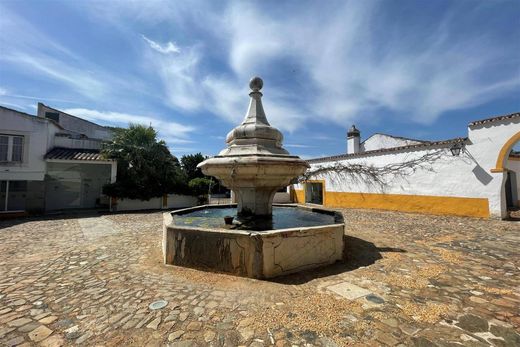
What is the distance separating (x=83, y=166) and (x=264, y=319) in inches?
712

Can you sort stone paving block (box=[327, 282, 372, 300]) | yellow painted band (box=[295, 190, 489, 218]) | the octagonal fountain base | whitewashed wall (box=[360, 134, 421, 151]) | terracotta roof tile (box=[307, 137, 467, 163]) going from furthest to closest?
whitewashed wall (box=[360, 134, 421, 151])
terracotta roof tile (box=[307, 137, 467, 163])
yellow painted band (box=[295, 190, 489, 218])
the octagonal fountain base
stone paving block (box=[327, 282, 372, 300])

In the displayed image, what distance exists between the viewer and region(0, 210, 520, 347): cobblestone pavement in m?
2.22

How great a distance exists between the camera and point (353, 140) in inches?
768

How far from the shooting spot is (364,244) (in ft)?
18.8

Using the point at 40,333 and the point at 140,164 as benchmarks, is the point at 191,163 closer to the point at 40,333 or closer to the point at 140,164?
the point at 140,164

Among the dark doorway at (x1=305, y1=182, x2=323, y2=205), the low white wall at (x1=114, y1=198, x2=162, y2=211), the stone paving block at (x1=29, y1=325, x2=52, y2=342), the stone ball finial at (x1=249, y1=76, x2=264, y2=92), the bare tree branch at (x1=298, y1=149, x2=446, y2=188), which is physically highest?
the stone ball finial at (x1=249, y1=76, x2=264, y2=92)

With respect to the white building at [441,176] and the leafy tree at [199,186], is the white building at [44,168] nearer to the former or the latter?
the leafy tree at [199,186]

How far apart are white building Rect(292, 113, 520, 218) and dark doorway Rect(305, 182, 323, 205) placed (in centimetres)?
131

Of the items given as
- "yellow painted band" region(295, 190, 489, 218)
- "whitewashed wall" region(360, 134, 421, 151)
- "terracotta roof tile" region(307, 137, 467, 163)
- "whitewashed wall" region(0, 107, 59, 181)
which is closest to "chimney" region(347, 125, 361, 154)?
"whitewashed wall" region(360, 134, 421, 151)

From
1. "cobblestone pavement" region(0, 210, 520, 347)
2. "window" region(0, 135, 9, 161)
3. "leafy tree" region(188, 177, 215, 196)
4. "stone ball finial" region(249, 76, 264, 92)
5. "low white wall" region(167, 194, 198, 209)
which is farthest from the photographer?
"leafy tree" region(188, 177, 215, 196)

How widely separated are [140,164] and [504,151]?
60.5 ft

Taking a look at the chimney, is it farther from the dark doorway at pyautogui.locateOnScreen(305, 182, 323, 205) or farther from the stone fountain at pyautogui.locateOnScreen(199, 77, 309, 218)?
the stone fountain at pyautogui.locateOnScreen(199, 77, 309, 218)

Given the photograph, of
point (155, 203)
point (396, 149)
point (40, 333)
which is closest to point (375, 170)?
point (396, 149)

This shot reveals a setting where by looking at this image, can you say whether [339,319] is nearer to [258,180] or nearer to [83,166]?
[258,180]
